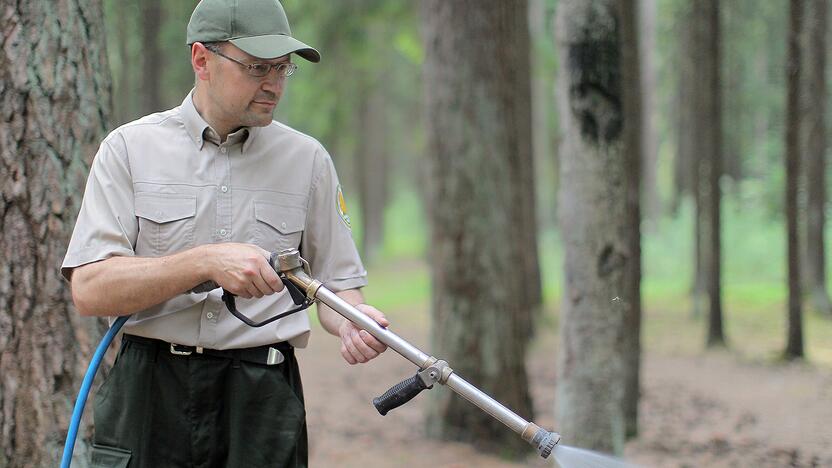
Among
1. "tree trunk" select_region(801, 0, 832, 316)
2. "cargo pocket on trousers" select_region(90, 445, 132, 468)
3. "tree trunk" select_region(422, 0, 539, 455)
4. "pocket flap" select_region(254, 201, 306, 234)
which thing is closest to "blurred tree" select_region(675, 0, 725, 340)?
"tree trunk" select_region(801, 0, 832, 316)

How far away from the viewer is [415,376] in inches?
118

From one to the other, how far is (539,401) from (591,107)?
5744 mm

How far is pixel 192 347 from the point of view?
312 centimetres

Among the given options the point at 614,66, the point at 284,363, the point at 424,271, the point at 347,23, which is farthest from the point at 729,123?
the point at 284,363

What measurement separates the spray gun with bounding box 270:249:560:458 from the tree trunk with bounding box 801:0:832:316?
549 inches

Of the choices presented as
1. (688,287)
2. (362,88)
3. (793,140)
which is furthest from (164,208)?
(362,88)

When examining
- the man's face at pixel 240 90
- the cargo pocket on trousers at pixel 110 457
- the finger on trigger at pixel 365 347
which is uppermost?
the man's face at pixel 240 90

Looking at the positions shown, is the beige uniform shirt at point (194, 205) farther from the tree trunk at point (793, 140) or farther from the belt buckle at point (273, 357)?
the tree trunk at point (793, 140)

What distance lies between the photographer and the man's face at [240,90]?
3100mm

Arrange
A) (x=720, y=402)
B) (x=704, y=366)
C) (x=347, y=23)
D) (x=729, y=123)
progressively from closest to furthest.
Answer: (x=720, y=402), (x=704, y=366), (x=347, y=23), (x=729, y=123)

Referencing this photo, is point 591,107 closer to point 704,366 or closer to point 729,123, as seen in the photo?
point 704,366

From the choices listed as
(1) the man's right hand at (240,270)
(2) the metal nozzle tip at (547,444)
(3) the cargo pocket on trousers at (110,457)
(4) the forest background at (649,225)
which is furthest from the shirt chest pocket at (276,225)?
(4) the forest background at (649,225)

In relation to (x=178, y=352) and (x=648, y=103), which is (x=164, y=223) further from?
(x=648, y=103)

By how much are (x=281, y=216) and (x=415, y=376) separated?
724 mm
